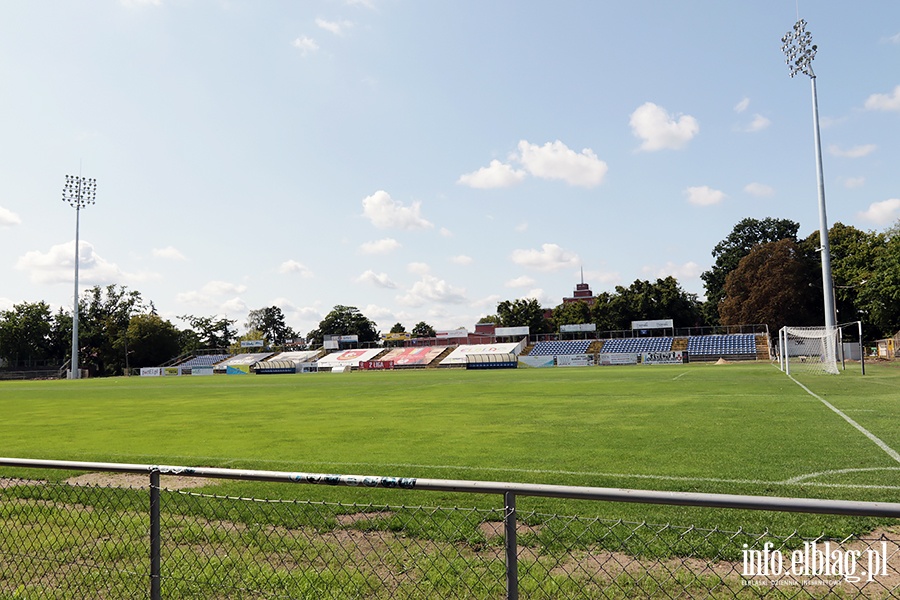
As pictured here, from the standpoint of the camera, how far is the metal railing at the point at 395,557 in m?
4.42

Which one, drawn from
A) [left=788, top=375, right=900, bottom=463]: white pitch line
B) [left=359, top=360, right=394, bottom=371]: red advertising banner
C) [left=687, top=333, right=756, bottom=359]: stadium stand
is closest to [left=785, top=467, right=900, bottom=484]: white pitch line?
[left=788, top=375, right=900, bottom=463]: white pitch line

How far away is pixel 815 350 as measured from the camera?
1933 inches

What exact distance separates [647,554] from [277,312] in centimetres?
14244

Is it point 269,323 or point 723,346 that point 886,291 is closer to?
point 723,346

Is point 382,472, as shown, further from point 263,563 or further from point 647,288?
point 647,288

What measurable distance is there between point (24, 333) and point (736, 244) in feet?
347

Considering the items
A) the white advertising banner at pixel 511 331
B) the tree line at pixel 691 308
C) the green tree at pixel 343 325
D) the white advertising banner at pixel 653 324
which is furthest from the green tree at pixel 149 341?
the white advertising banner at pixel 653 324

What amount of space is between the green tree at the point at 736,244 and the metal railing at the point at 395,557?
8798 centimetres

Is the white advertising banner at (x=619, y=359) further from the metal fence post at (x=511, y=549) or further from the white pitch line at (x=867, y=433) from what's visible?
the metal fence post at (x=511, y=549)

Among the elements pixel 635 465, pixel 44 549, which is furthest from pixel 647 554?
pixel 44 549

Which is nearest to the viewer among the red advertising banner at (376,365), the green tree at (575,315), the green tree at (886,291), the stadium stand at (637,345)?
the green tree at (886,291)

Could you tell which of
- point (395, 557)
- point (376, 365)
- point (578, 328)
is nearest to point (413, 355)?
point (376, 365)

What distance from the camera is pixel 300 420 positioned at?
17438mm

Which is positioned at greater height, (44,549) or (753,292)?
(753,292)
